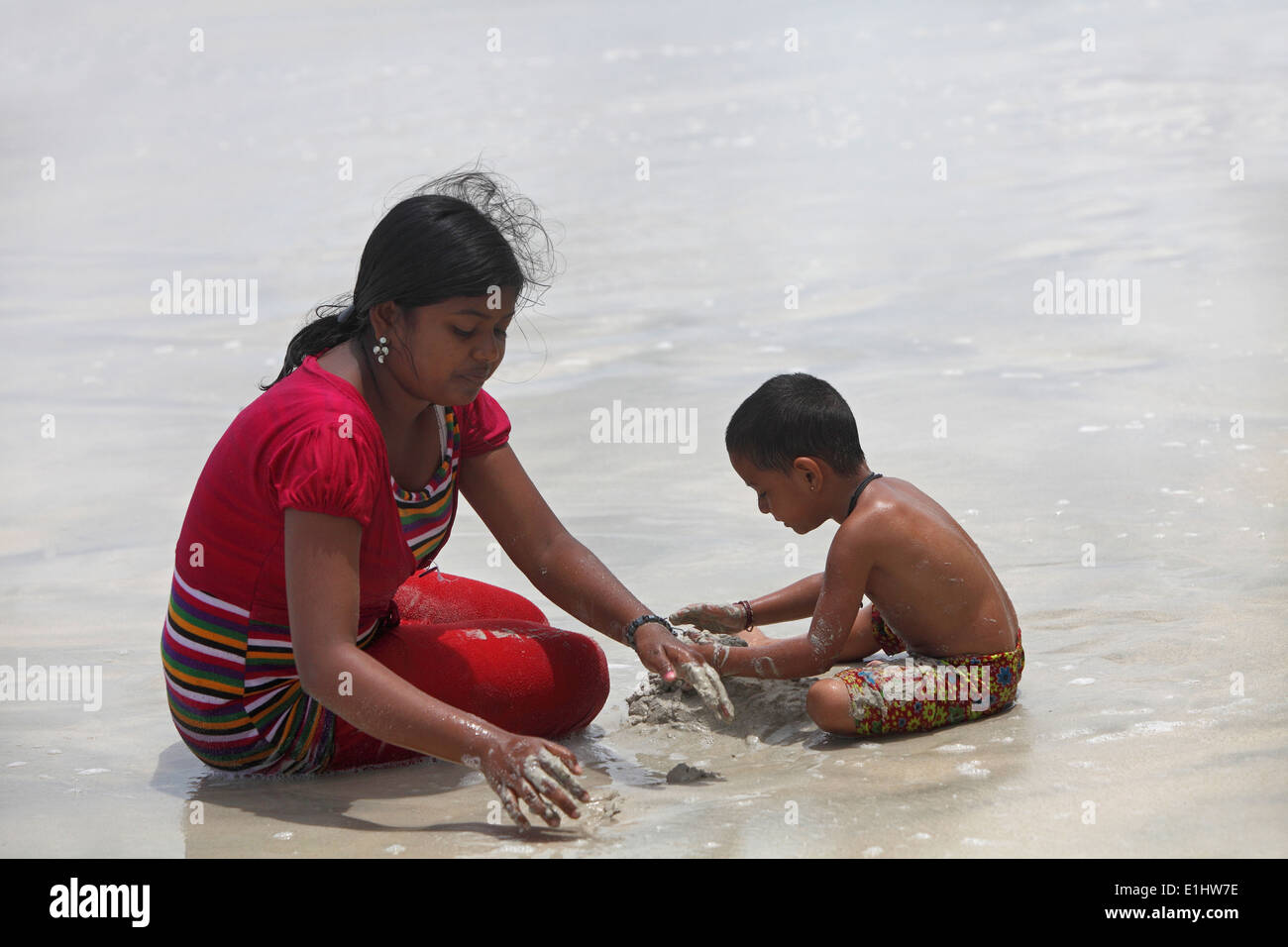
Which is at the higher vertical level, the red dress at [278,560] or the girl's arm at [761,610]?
the red dress at [278,560]

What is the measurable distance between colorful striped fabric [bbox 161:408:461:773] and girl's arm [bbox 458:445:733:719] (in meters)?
0.28

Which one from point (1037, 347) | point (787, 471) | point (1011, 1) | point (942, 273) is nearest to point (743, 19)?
point (1011, 1)

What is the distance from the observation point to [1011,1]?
19.9 meters

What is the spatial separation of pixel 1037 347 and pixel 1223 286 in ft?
4.47
